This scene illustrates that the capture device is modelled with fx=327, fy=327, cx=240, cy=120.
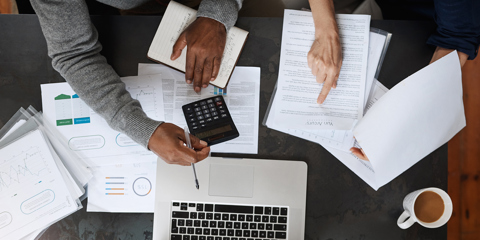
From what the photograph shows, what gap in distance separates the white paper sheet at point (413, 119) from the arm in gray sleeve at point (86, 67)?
46 cm

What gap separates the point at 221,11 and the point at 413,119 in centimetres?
47

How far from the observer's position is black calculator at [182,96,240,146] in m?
0.74

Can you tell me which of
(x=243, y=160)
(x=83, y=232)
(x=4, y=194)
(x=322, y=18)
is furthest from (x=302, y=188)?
(x=4, y=194)

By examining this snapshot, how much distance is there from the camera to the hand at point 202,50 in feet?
2.42

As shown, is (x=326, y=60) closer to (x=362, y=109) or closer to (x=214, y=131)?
(x=362, y=109)

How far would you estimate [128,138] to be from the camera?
0.76 metres

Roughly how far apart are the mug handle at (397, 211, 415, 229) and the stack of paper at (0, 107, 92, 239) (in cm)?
70

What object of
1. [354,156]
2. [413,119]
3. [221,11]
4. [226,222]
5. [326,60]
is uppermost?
[221,11]

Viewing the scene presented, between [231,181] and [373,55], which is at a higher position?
[373,55]

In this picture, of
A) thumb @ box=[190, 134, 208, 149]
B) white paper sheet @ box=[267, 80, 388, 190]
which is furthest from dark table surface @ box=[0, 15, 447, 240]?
thumb @ box=[190, 134, 208, 149]

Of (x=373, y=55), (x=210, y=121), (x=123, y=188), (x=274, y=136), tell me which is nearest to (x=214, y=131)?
(x=210, y=121)

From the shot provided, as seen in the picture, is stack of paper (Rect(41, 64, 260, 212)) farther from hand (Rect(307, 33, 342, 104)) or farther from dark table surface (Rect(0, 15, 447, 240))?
hand (Rect(307, 33, 342, 104))

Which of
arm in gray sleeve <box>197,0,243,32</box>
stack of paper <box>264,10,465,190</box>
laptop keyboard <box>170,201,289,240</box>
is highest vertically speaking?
arm in gray sleeve <box>197,0,243,32</box>

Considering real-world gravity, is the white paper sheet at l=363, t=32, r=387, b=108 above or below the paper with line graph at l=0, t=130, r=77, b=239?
above
